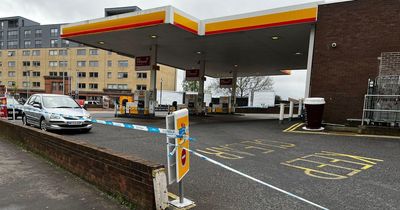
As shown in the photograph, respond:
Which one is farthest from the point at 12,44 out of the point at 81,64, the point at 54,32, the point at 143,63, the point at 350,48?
the point at 350,48

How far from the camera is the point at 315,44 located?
12.9 meters

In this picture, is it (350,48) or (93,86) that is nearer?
(350,48)

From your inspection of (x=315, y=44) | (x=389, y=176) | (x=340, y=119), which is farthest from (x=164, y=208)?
(x=315, y=44)

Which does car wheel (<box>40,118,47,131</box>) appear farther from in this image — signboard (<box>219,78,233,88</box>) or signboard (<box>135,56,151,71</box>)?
signboard (<box>219,78,233,88</box>)

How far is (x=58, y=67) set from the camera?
231 feet

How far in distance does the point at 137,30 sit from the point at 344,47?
10.8m

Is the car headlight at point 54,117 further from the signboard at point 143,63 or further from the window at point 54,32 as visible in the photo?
the window at point 54,32

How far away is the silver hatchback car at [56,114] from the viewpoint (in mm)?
9781

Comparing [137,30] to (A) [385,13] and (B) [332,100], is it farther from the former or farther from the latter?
(A) [385,13]

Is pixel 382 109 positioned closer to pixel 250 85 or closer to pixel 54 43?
pixel 250 85

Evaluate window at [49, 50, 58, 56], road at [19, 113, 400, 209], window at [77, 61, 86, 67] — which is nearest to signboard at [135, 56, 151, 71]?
road at [19, 113, 400, 209]

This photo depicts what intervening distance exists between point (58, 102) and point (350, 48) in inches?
503

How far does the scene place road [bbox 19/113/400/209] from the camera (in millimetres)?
3920

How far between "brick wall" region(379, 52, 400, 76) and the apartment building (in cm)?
5489
